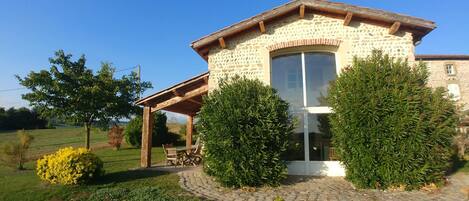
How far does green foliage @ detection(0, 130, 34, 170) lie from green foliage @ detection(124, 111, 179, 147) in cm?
883

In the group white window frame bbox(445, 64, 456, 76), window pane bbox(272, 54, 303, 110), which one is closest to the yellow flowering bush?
window pane bbox(272, 54, 303, 110)

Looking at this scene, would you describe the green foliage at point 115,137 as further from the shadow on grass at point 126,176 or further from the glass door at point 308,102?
the glass door at point 308,102

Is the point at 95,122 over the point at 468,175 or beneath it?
over

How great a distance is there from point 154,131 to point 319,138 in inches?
566

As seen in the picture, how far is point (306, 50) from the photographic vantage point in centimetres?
958

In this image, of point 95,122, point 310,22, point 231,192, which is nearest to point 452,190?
point 231,192

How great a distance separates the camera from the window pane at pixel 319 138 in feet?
29.0

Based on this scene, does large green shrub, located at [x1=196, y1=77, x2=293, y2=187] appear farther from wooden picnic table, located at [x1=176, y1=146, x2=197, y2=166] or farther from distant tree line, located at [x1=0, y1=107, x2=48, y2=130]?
distant tree line, located at [x1=0, y1=107, x2=48, y2=130]

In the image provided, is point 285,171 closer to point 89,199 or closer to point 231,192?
point 231,192

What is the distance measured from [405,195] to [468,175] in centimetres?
342

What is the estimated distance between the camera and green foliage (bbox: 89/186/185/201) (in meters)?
6.39

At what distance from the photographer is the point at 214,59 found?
377 inches

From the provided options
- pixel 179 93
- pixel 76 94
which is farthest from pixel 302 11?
pixel 76 94

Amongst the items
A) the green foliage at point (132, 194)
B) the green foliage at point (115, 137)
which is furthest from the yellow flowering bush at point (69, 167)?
the green foliage at point (115, 137)
